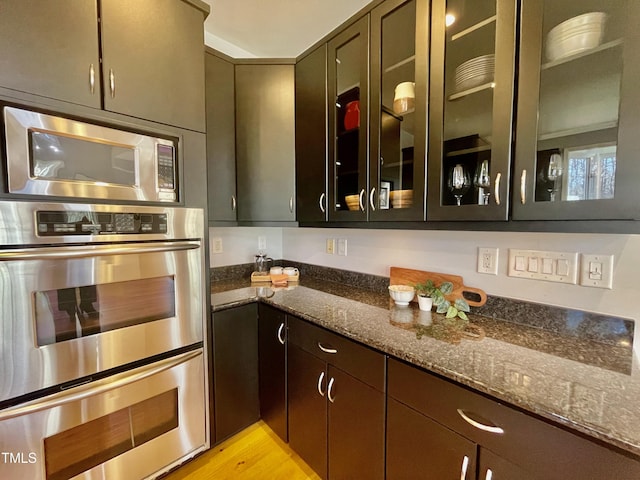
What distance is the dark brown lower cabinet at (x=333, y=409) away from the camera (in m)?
1.08

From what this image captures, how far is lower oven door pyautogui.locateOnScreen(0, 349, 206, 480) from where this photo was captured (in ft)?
3.18

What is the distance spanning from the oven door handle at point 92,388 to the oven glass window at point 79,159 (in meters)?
0.77

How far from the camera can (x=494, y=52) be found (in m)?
0.97

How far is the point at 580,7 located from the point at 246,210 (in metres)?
1.63

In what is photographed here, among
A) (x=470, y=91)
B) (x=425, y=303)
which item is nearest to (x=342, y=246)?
(x=425, y=303)

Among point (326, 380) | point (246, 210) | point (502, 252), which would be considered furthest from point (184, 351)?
point (502, 252)

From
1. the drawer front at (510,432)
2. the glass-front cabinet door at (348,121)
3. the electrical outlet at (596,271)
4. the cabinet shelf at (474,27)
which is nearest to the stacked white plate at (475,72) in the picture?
the cabinet shelf at (474,27)

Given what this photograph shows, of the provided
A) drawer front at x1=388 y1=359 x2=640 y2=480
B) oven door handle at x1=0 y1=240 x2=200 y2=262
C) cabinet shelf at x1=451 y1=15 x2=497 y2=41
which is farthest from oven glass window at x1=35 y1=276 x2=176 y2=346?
cabinet shelf at x1=451 y1=15 x2=497 y2=41

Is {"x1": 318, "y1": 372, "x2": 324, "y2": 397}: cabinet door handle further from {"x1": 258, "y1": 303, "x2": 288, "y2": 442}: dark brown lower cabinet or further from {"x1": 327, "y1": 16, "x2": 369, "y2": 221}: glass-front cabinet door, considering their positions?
{"x1": 327, "y1": 16, "x2": 369, "y2": 221}: glass-front cabinet door

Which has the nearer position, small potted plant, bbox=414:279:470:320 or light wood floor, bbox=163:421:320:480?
small potted plant, bbox=414:279:470:320

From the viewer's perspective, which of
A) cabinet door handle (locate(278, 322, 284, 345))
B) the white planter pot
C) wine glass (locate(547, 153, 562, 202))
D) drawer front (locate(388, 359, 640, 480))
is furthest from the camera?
cabinet door handle (locate(278, 322, 284, 345))

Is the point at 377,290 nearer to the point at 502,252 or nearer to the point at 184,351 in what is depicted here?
the point at 502,252

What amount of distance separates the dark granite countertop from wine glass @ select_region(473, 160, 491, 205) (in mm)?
520

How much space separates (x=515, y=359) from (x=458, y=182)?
0.64m
